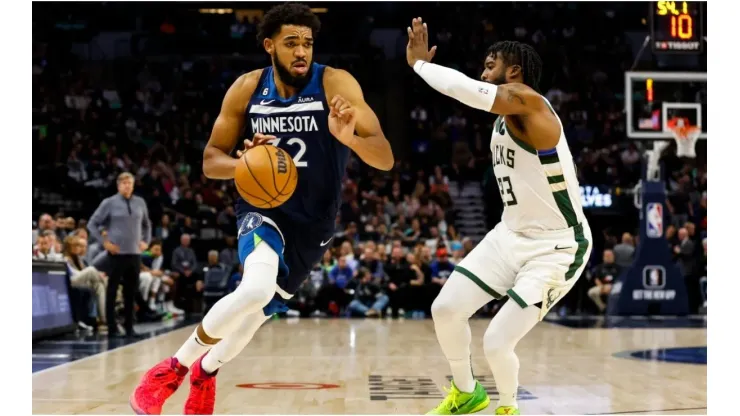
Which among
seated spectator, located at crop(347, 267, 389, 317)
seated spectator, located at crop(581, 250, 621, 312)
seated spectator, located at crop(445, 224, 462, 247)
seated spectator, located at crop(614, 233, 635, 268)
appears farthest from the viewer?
seated spectator, located at crop(445, 224, 462, 247)

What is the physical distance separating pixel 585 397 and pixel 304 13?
3.05 meters

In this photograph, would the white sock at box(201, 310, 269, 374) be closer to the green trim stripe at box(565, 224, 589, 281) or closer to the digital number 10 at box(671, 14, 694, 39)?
the green trim stripe at box(565, 224, 589, 281)

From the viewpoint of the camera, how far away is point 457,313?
486 centimetres

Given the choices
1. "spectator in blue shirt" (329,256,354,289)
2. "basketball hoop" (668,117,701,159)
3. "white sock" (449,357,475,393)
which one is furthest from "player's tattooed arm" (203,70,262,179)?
"spectator in blue shirt" (329,256,354,289)

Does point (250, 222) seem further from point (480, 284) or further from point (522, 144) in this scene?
point (522, 144)

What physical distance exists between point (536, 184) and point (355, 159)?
1817cm

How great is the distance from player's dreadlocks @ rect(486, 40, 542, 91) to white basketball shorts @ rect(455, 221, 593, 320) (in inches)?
30.0

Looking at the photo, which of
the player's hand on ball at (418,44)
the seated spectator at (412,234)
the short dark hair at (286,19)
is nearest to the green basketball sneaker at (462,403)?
the player's hand on ball at (418,44)

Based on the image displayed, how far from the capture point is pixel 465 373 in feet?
16.5

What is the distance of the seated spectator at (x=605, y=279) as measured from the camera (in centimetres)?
1684

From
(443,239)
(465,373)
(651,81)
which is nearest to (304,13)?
(465,373)

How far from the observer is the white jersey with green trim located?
478cm

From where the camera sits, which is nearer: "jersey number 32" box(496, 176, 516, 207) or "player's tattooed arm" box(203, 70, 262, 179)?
"jersey number 32" box(496, 176, 516, 207)
